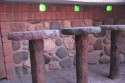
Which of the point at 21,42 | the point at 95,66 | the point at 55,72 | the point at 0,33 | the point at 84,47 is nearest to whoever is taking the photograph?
the point at 84,47

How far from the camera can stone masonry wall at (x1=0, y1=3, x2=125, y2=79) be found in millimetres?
2883

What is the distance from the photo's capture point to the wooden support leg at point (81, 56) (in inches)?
93.7

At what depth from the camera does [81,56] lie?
8.00ft

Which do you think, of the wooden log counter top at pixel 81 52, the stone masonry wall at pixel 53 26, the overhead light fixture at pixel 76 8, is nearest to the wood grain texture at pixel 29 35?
the wooden log counter top at pixel 81 52

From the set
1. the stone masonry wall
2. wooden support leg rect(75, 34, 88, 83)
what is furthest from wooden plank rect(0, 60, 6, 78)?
wooden support leg rect(75, 34, 88, 83)

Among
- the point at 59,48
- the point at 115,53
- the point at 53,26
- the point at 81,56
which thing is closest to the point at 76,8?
the point at 53,26

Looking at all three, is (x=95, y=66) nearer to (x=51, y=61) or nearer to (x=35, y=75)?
(x=51, y=61)

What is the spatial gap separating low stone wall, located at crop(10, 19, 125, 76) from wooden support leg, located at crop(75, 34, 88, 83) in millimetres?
869

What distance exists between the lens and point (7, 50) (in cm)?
287

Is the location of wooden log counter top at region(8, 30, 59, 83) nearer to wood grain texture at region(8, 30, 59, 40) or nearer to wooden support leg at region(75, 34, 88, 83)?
wood grain texture at region(8, 30, 59, 40)

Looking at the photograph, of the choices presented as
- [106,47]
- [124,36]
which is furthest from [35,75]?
[124,36]

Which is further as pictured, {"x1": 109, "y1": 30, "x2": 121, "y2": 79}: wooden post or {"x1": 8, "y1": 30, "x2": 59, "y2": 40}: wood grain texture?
{"x1": 109, "y1": 30, "x2": 121, "y2": 79}: wooden post

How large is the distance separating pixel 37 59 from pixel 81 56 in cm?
65

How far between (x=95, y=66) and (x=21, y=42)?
151 centimetres
